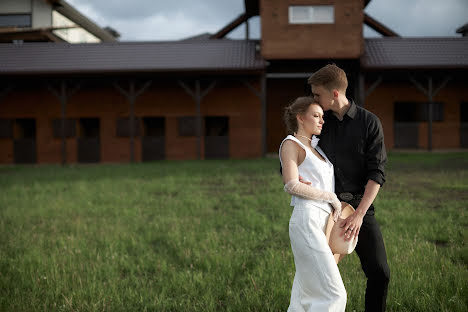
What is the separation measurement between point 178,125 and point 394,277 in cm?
1500

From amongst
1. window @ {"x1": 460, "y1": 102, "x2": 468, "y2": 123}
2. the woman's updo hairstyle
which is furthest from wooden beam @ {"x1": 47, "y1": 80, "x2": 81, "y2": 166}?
window @ {"x1": 460, "y1": 102, "x2": 468, "y2": 123}

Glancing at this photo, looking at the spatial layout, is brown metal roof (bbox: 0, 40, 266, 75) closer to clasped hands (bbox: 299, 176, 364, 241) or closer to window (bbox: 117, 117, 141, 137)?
window (bbox: 117, 117, 141, 137)

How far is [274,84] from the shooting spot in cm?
1983

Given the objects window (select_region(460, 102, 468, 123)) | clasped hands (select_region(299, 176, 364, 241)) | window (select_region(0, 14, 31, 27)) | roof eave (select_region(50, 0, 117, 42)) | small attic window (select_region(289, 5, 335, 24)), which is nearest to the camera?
clasped hands (select_region(299, 176, 364, 241))

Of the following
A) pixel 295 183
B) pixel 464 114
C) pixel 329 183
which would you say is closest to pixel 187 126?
pixel 464 114

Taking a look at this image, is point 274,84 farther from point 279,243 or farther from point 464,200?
point 279,243

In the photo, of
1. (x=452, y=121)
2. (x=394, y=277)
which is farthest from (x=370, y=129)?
(x=452, y=121)

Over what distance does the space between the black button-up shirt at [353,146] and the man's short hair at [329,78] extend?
0.20m

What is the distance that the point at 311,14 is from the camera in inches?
651

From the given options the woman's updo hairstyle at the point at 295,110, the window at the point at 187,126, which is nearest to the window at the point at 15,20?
the window at the point at 187,126

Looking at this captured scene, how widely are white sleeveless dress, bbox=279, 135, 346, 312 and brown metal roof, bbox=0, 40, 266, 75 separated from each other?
14.2 meters

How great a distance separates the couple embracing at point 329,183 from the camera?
1.99m

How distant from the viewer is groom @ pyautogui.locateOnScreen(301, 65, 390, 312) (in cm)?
217

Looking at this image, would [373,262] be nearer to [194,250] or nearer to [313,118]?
[313,118]
